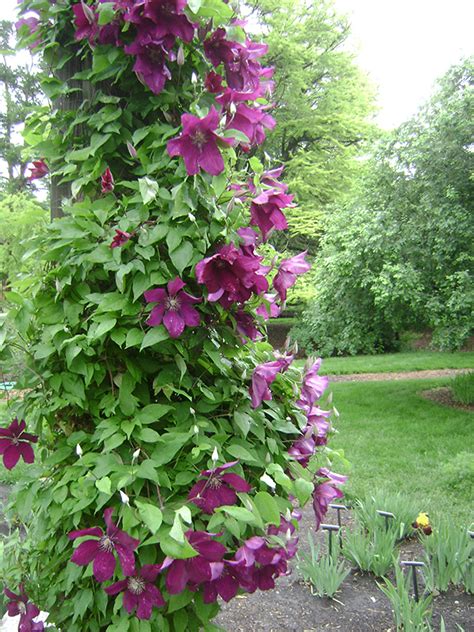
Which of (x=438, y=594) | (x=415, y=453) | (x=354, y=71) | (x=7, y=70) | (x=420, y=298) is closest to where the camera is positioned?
(x=438, y=594)

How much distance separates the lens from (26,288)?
59.1 inches

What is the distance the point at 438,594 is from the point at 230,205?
2.59m

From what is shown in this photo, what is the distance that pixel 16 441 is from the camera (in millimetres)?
1524

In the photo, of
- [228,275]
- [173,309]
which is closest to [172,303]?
[173,309]

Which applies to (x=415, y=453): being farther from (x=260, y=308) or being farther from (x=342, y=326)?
(x=260, y=308)

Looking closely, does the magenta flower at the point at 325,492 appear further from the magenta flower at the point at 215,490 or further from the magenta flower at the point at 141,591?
the magenta flower at the point at 141,591

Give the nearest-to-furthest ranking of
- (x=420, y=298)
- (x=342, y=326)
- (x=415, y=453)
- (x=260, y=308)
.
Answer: (x=260, y=308)
(x=415, y=453)
(x=420, y=298)
(x=342, y=326)

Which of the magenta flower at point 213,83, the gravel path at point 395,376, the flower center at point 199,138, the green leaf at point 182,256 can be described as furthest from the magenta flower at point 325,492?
the gravel path at point 395,376

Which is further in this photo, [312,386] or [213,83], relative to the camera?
[312,386]

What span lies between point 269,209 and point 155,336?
44cm

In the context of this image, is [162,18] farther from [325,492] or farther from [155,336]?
[325,492]

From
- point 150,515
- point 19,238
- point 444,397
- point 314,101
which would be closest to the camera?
point 150,515

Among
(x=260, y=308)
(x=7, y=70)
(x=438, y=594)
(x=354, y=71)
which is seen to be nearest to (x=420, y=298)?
(x=438, y=594)

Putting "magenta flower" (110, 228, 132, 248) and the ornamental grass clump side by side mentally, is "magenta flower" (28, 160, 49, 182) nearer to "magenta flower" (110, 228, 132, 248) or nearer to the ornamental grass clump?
the ornamental grass clump
